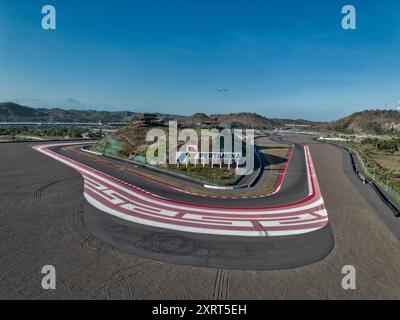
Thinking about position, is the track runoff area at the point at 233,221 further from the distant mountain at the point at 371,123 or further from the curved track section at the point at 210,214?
the distant mountain at the point at 371,123

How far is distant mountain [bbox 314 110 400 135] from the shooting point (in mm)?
131625

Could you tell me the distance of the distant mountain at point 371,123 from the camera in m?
132

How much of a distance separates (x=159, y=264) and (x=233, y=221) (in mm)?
7221

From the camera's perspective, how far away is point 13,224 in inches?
684

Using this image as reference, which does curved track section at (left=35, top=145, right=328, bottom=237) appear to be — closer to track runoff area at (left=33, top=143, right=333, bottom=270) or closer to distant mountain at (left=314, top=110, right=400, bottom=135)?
track runoff area at (left=33, top=143, right=333, bottom=270)

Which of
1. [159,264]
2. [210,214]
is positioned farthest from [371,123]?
[159,264]

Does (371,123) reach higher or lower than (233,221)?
higher

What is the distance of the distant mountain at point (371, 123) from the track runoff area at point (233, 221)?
133158 millimetres

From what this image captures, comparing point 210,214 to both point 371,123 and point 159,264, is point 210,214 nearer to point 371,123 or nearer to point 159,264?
point 159,264

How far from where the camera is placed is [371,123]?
141750 millimetres

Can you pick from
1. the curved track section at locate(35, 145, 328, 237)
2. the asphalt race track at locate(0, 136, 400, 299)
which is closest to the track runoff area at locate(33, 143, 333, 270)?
the curved track section at locate(35, 145, 328, 237)

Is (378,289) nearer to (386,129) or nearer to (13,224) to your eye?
(13,224)
